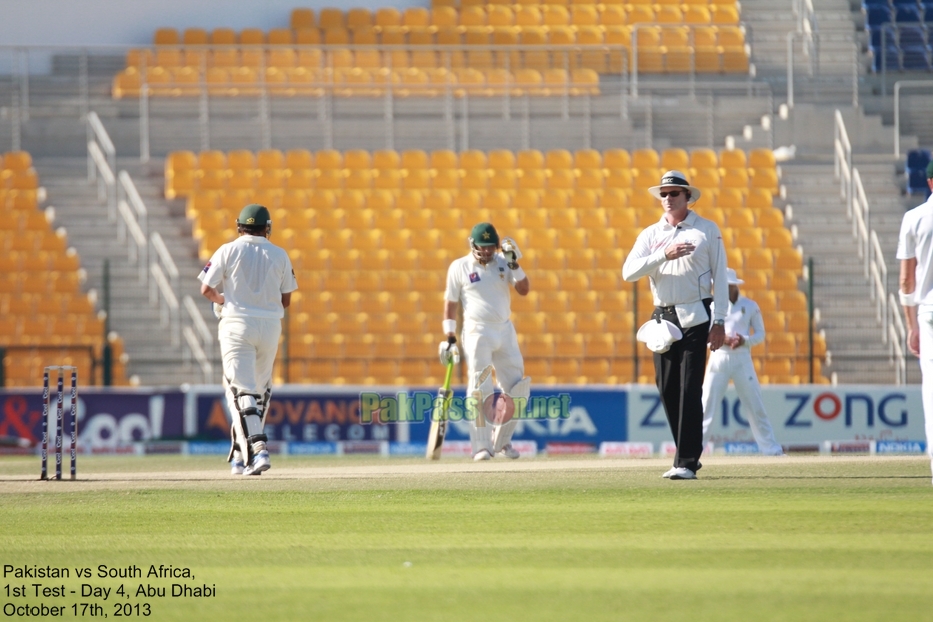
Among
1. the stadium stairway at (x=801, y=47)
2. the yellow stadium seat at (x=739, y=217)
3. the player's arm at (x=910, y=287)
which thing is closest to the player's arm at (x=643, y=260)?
the player's arm at (x=910, y=287)

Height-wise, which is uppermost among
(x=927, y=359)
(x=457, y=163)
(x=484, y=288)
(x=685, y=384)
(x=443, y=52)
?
(x=443, y=52)

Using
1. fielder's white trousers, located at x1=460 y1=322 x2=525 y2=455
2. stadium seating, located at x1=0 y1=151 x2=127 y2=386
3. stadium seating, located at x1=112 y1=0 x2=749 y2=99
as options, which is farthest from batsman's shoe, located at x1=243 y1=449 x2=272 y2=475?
stadium seating, located at x1=112 y1=0 x2=749 y2=99

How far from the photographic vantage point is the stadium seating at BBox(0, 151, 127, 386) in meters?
18.8

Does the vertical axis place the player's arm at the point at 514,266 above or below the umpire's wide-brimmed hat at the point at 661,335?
above

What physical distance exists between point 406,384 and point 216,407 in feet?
10.0

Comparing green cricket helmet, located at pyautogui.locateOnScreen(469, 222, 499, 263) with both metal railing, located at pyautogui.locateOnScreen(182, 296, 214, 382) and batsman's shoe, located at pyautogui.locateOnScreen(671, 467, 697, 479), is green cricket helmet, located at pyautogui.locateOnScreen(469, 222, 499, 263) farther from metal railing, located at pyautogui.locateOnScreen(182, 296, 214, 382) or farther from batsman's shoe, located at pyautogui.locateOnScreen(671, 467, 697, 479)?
metal railing, located at pyautogui.locateOnScreen(182, 296, 214, 382)

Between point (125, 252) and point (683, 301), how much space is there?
14.3m

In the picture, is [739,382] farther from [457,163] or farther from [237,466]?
[457,163]

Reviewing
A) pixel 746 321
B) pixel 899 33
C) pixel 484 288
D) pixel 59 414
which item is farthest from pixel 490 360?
pixel 899 33

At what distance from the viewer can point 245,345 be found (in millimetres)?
10680

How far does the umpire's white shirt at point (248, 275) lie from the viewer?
1069 centimetres

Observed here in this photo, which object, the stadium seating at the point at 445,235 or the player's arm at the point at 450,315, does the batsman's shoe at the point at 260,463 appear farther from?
the stadium seating at the point at 445,235

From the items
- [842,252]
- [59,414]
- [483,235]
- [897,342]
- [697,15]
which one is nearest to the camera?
[59,414]

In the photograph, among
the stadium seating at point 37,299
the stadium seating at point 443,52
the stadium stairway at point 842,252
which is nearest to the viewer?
the stadium seating at point 37,299
